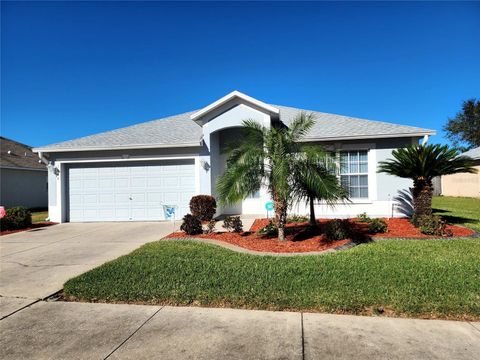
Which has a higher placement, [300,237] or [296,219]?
[296,219]

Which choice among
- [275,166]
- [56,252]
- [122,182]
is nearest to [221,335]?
[275,166]

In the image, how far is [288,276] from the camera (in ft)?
17.9

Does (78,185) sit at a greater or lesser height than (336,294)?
greater

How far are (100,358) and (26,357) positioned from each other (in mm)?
799

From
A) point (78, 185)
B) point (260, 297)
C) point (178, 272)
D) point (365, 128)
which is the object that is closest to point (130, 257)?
point (178, 272)

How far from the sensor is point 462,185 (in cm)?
2847

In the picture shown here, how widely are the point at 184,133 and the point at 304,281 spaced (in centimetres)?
1100

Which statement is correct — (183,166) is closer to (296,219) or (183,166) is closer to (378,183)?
(296,219)

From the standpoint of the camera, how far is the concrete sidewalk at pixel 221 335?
341cm

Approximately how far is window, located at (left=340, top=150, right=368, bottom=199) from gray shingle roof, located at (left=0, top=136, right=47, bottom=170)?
67.6ft

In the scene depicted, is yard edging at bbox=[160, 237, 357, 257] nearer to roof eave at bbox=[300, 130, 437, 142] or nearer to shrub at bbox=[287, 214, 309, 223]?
shrub at bbox=[287, 214, 309, 223]

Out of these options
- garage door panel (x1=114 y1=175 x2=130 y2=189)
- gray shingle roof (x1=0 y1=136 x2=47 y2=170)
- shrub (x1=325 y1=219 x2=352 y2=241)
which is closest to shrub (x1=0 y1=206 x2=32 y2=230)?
garage door panel (x1=114 y1=175 x2=130 y2=189)

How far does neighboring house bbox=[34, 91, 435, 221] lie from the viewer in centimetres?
1282

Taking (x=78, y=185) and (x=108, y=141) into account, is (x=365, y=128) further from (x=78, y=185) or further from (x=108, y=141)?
(x=78, y=185)
